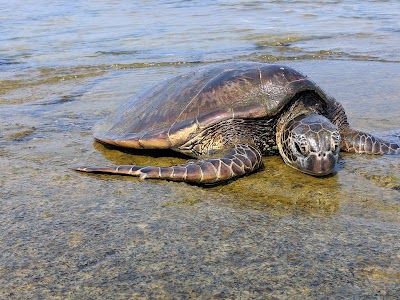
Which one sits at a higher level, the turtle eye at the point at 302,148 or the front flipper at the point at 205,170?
the turtle eye at the point at 302,148

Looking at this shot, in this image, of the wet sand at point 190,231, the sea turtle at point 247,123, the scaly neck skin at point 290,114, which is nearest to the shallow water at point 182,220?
the wet sand at point 190,231

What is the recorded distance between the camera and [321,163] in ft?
10.9

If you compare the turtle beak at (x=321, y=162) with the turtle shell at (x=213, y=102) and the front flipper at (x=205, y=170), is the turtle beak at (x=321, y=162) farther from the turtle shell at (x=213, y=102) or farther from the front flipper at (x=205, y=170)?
the turtle shell at (x=213, y=102)

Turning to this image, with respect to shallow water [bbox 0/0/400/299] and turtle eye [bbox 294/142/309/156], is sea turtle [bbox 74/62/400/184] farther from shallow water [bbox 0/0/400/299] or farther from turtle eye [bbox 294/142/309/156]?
shallow water [bbox 0/0/400/299]

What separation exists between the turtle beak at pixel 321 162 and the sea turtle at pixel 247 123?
0.01 metres

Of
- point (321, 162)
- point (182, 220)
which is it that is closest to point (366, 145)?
point (321, 162)

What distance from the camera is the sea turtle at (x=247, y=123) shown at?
3.48 m

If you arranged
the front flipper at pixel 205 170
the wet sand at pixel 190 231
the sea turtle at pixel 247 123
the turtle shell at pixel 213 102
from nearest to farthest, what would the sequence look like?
the wet sand at pixel 190 231 → the front flipper at pixel 205 170 → the sea turtle at pixel 247 123 → the turtle shell at pixel 213 102

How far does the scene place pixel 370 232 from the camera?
8.07 feet

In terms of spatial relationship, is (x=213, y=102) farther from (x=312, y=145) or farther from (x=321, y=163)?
(x=321, y=163)

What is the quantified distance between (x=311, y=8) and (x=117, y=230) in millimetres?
17254

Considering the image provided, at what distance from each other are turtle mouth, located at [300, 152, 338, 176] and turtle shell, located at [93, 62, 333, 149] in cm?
56

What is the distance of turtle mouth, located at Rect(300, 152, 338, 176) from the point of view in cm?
331

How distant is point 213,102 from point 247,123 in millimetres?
303
